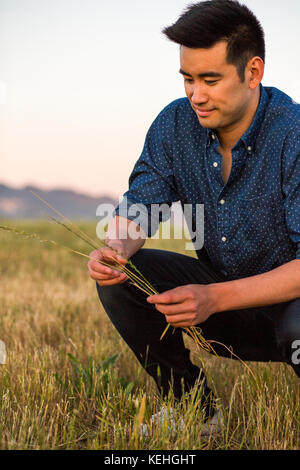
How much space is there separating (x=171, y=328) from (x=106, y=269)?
0.54m

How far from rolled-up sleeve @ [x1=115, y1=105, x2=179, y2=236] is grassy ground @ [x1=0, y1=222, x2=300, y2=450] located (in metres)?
0.77

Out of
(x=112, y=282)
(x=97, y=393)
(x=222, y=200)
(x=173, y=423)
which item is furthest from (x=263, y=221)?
(x=97, y=393)

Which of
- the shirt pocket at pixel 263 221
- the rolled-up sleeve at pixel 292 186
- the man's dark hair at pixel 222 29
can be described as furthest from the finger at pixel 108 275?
the man's dark hair at pixel 222 29

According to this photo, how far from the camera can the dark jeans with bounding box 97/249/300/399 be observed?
279cm

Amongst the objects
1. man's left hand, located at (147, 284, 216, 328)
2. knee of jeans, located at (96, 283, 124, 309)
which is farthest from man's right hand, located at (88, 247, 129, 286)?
man's left hand, located at (147, 284, 216, 328)

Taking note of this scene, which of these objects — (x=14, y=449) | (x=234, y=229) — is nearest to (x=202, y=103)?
(x=234, y=229)

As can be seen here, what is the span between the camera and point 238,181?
2807 mm

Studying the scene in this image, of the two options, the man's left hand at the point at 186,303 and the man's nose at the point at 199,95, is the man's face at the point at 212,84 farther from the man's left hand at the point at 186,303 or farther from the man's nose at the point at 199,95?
the man's left hand at the point at 186,303

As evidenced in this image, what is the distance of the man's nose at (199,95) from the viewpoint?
2.57 metres

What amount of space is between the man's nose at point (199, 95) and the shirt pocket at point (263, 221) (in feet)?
1.69

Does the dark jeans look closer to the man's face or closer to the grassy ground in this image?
the grassy ground

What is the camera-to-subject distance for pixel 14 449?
7.07ft
